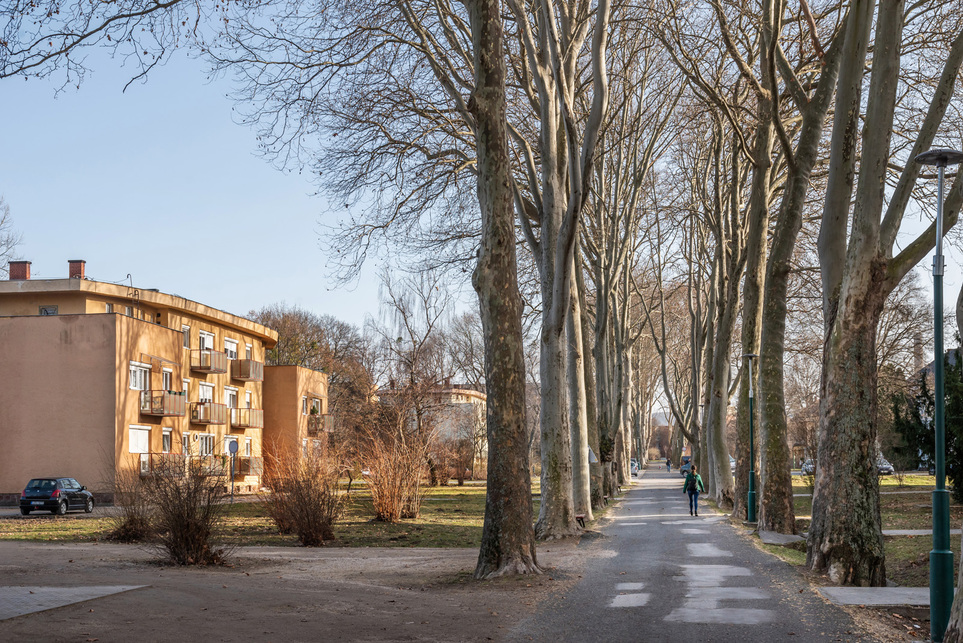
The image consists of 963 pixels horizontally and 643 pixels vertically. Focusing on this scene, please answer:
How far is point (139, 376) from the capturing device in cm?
4119

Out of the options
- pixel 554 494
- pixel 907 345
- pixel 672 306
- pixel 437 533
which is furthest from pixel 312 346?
pixel 554 494

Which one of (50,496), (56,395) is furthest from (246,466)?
(50,496)

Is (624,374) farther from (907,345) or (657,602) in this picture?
(657,602)

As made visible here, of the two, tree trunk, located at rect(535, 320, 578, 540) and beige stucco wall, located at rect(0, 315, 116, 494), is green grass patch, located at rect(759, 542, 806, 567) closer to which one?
tree trunk, located at rect(535, 320, 578, 540)

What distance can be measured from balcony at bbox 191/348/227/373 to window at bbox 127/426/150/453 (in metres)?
6.36

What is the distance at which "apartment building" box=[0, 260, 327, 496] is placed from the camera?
126 ft

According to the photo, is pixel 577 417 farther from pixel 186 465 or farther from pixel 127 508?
pixel 127 508

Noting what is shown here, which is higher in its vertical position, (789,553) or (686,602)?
(686,602)

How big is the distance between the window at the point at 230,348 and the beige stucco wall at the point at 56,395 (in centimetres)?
1372

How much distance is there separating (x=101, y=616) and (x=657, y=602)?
20.3ft

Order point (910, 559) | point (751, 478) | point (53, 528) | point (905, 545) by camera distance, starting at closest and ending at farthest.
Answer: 1. point (910, 559)
2. point (905, 545)
3. point (751, 478)
4. point (53, 528)

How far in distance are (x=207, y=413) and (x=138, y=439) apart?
21.8ft

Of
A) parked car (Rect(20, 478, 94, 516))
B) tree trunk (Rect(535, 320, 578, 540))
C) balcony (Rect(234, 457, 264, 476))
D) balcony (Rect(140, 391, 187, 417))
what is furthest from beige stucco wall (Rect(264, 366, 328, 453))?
tree trunk (Rect(535, 320, 578, 540))

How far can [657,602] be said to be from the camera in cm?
1091
